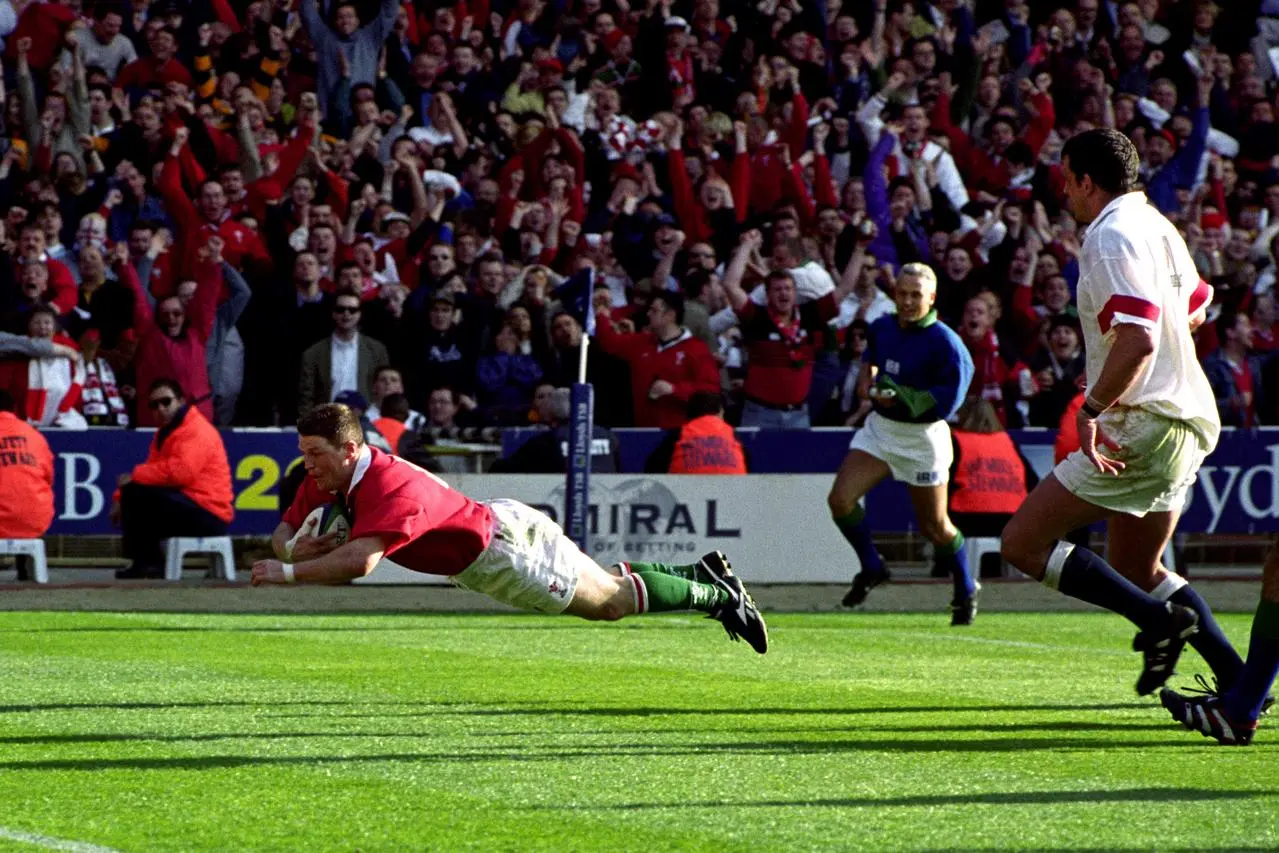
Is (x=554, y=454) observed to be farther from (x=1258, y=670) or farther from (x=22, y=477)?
(x=1258, y=670)

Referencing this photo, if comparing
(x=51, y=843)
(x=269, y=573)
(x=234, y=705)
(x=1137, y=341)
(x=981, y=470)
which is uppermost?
(x=1137, y=341)

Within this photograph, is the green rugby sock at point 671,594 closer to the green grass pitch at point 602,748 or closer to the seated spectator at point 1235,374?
the green grass pitch at point 602,748

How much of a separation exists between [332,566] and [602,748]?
1153mm

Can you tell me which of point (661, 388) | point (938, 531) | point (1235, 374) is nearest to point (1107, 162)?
point (938, 531)

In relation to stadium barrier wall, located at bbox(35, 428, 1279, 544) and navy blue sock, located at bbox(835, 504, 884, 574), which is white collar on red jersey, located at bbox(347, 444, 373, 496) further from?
stadium barrier wall, located at bbox(35, 428, 1279, 544)

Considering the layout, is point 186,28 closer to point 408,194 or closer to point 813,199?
point 408,194

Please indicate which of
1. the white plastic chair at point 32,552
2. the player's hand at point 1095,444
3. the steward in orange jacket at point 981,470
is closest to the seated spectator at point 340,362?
the white plastic chair at point 32,552

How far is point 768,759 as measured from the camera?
7.34 m

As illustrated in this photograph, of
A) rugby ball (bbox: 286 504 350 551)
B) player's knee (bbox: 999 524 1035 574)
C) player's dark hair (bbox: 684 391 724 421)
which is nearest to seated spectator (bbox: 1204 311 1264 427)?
player's dark hair (bbox: 684 391 724 421)

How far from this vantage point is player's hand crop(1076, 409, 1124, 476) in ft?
24.7

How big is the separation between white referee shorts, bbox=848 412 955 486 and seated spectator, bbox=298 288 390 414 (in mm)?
6548

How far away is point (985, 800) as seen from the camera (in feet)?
21.0

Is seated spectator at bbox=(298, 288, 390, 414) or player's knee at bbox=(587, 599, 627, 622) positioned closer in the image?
player's knee at bbox=(587, 599, 627, 622)

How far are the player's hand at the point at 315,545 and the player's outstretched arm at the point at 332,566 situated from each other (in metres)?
0.23
